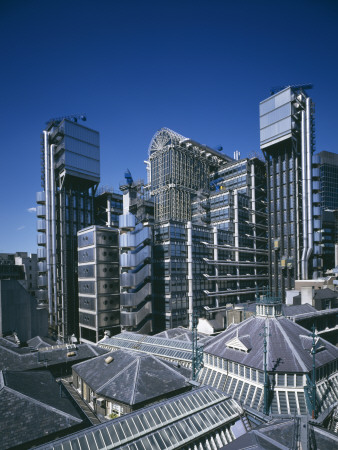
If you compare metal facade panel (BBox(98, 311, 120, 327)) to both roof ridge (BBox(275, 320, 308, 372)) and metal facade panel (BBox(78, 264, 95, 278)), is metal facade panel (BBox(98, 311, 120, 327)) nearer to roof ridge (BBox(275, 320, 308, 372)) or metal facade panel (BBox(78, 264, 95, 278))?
metal facade panel (BBox(78, 264, 95, 278))

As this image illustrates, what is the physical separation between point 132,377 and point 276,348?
1711 cm

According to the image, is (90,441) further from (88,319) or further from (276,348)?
(88,319)

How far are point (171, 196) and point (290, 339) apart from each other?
232ft

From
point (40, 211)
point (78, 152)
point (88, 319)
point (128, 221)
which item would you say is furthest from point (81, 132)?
point (88, 319)

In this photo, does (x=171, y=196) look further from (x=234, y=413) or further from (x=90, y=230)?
(x=234, y=413)

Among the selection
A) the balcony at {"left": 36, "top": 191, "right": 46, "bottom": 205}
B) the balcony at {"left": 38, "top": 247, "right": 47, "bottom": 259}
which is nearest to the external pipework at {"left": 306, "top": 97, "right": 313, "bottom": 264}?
the balcony at {"left": 38, "top": 247, "right": 47, "bottom": 259}

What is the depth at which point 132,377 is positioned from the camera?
34.0m

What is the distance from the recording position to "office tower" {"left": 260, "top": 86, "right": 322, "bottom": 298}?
3445 inches

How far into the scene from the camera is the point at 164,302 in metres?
73.2

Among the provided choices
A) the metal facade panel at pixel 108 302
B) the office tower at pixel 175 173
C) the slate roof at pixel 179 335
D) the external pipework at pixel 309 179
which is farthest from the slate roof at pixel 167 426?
the office tower at pixel 175 173

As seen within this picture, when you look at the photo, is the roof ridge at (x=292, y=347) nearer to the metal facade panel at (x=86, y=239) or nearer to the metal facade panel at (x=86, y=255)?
the metal facade panel at (x=86, y=255)

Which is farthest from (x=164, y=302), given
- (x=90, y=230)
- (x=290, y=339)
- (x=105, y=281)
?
(x=290, y=339)

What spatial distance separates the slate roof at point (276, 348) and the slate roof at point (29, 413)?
17241mm

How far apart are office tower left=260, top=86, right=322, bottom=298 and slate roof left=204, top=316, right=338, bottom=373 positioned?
187 feet
